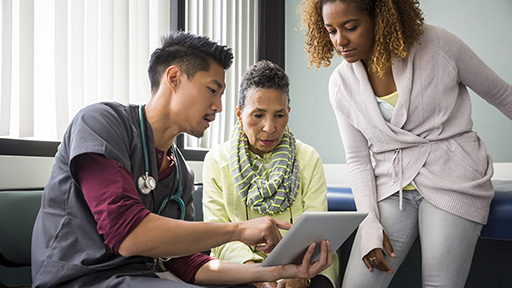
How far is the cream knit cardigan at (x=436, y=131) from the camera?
157 centimetres

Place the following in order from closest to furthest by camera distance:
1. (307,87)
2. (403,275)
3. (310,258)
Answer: (310,258) < (403,275) < (307,87)

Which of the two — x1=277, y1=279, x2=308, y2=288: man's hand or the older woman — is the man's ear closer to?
the older woman

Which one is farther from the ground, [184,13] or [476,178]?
[184,13]

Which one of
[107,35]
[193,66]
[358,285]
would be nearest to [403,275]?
[358,285]

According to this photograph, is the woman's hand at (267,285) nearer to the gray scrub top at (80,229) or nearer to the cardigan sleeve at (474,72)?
the gray scrub top at (80,229)

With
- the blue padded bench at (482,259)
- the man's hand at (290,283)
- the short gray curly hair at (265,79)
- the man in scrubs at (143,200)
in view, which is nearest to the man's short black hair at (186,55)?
the man in scrubs at (143,200)

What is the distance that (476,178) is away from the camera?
1.58m

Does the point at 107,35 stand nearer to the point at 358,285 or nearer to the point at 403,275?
the point at 358,285

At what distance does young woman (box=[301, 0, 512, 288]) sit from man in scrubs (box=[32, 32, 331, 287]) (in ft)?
1.35

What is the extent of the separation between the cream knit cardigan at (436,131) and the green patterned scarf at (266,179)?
0.85 feet

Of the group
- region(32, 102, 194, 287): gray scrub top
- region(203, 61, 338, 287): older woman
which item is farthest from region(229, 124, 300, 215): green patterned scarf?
region(32, 102, 194, 287): gray scrub top

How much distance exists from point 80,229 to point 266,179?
81 cm

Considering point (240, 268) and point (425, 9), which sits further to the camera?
point (425, 9)

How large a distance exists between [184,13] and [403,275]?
1.82 metres
